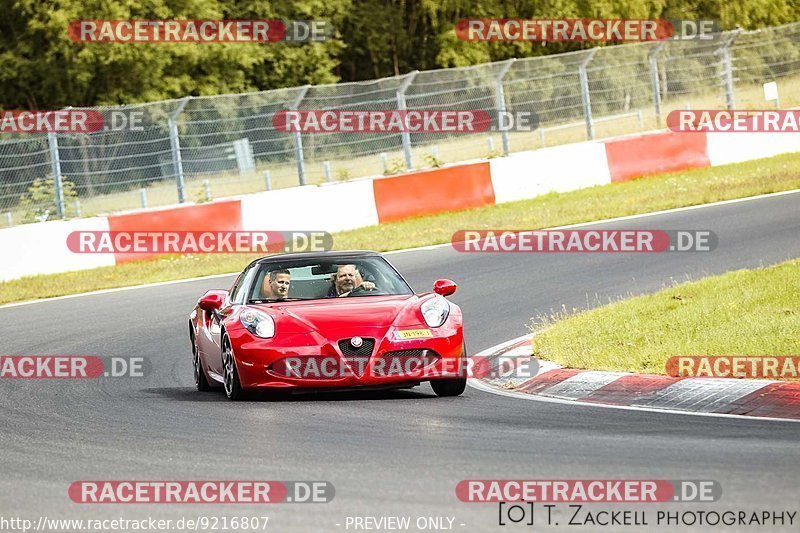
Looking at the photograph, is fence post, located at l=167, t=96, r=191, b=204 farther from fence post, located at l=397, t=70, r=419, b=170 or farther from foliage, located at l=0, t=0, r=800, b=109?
foliage, located at l=0, t=0, r=800, b=109

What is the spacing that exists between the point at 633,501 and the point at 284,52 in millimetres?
44673

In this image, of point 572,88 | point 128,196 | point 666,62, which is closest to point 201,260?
point 128,196

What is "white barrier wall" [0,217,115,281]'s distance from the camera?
21.3 m

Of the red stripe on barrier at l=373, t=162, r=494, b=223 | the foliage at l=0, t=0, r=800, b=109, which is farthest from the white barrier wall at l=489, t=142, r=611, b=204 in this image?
the foliage at l=0, t=0, r=800, b=109

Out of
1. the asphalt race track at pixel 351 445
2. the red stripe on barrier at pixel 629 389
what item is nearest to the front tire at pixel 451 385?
the asphalt race track at pixel 351 445

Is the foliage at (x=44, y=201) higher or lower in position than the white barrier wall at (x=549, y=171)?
higher

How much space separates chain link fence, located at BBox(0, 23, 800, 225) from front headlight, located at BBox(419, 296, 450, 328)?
1310cm

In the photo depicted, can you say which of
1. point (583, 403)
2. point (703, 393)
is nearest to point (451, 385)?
point (583, 403)

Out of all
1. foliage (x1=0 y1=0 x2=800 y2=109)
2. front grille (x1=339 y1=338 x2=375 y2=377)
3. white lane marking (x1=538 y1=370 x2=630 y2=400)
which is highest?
foliage (x1=0 y1=0 x2=800 y2=109)

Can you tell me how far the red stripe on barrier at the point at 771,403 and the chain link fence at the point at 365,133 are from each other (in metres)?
15.4

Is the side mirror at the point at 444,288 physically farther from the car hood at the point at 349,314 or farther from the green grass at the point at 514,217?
the green grass at the point at 514,217

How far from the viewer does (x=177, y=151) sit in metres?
23.5

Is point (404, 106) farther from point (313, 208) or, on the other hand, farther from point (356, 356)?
point (356, 356)

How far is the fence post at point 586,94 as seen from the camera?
86.0ft
